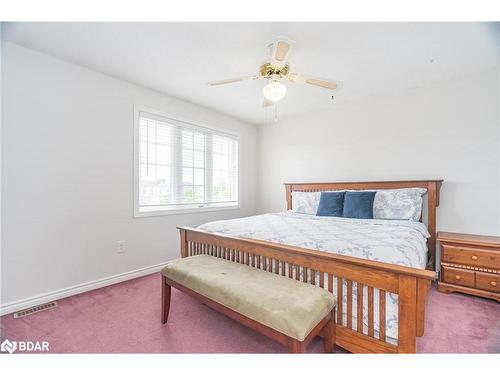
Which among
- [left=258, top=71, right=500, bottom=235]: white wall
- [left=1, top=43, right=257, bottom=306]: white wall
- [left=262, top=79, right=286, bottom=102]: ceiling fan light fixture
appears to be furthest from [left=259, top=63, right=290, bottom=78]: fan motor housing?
[left=258, top=71, right=500, bottom=235]: white wall

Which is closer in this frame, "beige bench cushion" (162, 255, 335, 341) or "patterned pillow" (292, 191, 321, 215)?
"beige bench cushion" (162, 255, 335, 341)

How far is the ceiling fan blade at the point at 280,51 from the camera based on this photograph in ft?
5.00

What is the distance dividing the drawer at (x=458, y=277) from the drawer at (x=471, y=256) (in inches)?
3.5

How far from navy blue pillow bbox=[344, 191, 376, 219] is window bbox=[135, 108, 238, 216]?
2019 millimetres

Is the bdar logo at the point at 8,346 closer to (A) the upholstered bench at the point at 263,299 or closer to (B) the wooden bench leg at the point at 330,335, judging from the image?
(A) the upholstered bench at the point at 263,299

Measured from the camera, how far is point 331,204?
300 centimetres

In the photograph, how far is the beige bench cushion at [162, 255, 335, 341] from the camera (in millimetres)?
1214

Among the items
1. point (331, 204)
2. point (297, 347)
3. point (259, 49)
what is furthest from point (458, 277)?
point (259, 49)

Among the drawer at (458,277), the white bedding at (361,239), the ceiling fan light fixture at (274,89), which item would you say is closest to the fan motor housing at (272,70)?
the ceiling fan light fixture at (274,89)

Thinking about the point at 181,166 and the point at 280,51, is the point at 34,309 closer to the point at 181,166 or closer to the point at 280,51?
the point at 181,166

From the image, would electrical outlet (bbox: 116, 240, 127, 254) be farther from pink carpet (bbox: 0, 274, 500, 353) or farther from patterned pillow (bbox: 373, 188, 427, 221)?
patterned pillow (bbox: 373, 188, 427, 221)

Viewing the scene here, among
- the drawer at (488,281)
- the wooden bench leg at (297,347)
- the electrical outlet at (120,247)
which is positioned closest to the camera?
the wooden bench leg at (297,347)

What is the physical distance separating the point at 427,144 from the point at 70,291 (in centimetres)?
438
